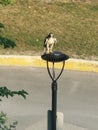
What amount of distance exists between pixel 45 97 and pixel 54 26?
4.33 meters

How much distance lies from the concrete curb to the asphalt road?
166 millimetres

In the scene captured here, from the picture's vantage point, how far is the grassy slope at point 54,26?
18000 millimetres

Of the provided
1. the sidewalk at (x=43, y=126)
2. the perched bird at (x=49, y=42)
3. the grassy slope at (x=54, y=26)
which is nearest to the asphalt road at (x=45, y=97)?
the sidewalk at (x=43, y=126)

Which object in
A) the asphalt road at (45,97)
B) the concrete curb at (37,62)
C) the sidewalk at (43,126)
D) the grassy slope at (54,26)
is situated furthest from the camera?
the grassy slope at (54,26)

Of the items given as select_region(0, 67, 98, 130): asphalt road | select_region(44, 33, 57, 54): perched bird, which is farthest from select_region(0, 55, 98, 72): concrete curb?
select_region(44, 33, 57, 54): perched bird

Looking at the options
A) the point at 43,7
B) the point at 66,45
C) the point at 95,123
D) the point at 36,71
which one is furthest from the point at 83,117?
the point at 43,7

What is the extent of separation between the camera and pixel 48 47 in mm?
17000

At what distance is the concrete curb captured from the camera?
17031 mm

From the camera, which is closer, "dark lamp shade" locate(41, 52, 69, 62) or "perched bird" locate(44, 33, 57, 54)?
"dark lamp shade" locate(41, 52, 69, 62)

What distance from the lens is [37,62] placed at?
17156 millimetres

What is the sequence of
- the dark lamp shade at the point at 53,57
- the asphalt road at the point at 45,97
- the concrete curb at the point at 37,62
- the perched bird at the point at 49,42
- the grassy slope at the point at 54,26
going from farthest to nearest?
1. the grassy slope at the point at 54,26
2. the concrete curb at the point at 37,62
3. the perched bird at the point at 49,42
4. the asphalt road at the point at 45,97
5. the dark lamp shade at the point at 53,57

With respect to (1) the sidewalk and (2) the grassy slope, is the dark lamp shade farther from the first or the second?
(2) the grassy slope

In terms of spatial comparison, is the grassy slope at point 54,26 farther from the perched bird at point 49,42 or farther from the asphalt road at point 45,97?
the asphalt road at point 45,97

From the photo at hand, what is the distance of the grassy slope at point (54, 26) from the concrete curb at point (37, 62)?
17.7 inches
